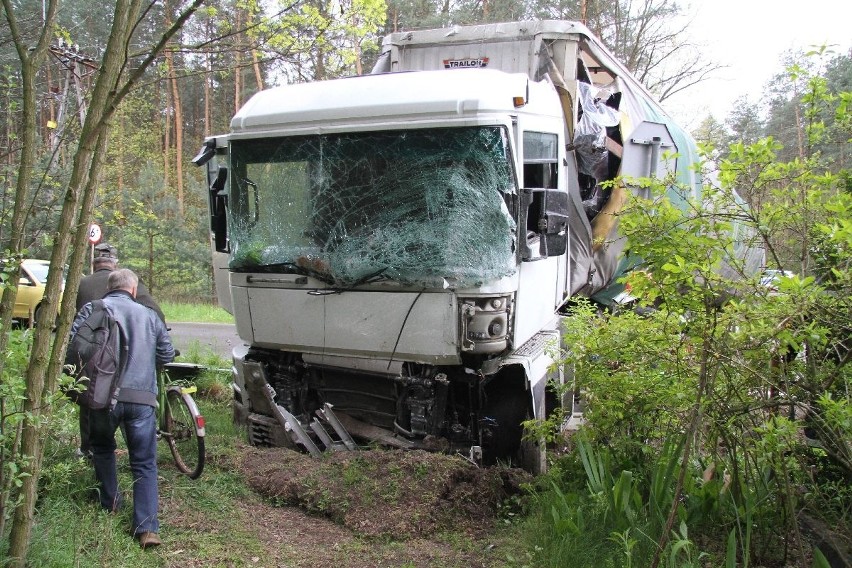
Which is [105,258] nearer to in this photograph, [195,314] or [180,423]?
[180,423]

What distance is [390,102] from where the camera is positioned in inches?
198

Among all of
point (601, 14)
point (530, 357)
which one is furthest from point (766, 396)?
point (601, 14)

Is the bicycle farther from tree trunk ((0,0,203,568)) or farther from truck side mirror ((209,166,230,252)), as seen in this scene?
tree trunk ((0,0,203,568))

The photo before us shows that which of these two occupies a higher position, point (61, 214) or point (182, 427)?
point (61, 214)

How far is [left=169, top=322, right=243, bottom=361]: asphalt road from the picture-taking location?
1214 cm

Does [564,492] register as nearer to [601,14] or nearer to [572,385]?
[572,385]

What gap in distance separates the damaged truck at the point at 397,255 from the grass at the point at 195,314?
1129cm

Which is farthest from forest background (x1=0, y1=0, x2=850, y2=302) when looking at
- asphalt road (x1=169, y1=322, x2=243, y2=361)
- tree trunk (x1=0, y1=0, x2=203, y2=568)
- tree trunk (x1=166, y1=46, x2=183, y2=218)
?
tree trunk (x1=0, y1=0, x2=203, y2=568)

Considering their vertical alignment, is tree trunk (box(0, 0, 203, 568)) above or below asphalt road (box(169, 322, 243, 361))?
above

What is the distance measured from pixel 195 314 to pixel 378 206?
1469 cm

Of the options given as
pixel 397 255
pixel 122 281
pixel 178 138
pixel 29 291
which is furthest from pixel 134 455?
pixel 178 138

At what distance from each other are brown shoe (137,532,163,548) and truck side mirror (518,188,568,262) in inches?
114

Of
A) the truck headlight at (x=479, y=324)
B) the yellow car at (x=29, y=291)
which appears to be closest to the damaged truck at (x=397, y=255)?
the truck headlight at (x=479, y=324)

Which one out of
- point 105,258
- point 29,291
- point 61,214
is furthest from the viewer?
point 29,291
